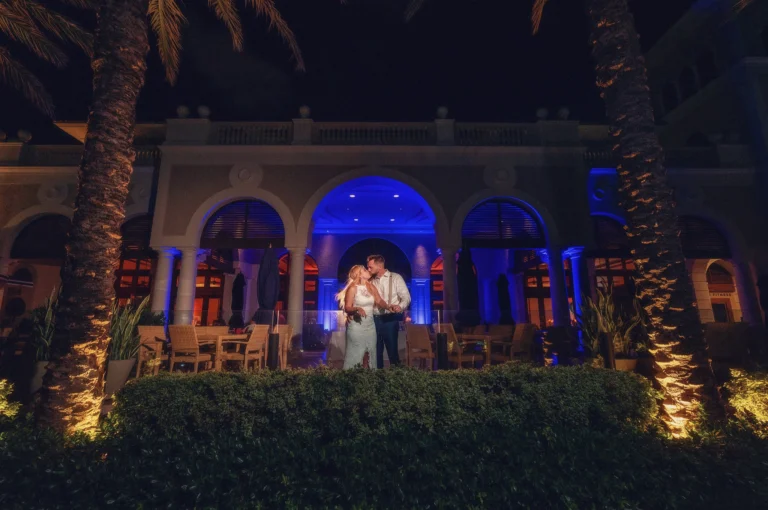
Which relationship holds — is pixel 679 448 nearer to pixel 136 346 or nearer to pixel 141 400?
pixel 141 400

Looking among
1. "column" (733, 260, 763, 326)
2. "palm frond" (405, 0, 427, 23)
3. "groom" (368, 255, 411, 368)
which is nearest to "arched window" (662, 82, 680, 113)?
"column" (733, 260, 763, 326)

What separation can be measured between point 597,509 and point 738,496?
103cm

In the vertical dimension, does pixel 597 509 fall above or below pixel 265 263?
below

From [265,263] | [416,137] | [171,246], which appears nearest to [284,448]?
[265,263]

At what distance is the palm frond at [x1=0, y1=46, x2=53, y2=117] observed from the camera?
25.0ft

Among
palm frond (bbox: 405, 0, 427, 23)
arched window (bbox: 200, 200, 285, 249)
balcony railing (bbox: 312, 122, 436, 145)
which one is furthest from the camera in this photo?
balcony railing (bbox: 312, 122, 436, 145)

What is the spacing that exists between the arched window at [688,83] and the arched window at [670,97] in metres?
0.30

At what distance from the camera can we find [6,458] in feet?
9.34

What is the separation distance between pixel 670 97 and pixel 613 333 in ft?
60.1

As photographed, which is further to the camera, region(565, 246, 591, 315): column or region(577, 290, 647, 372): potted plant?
region(565, 246, 591, 315): column

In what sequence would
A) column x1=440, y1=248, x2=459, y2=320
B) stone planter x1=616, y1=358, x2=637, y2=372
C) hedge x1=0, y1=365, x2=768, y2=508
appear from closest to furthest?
hedge x1=0, y1=365, x2=768, y2=508, stone planter x1=616, y1=358, x2=637, y2=372, column x1=440, y1=248, x2=459, y2=320

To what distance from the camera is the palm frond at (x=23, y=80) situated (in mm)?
7605

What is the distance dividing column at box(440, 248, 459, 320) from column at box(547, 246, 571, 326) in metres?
3.18

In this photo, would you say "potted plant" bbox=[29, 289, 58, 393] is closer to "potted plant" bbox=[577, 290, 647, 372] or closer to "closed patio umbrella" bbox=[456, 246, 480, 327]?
"potted plant" bbox=[577, 290, 647, 372]
